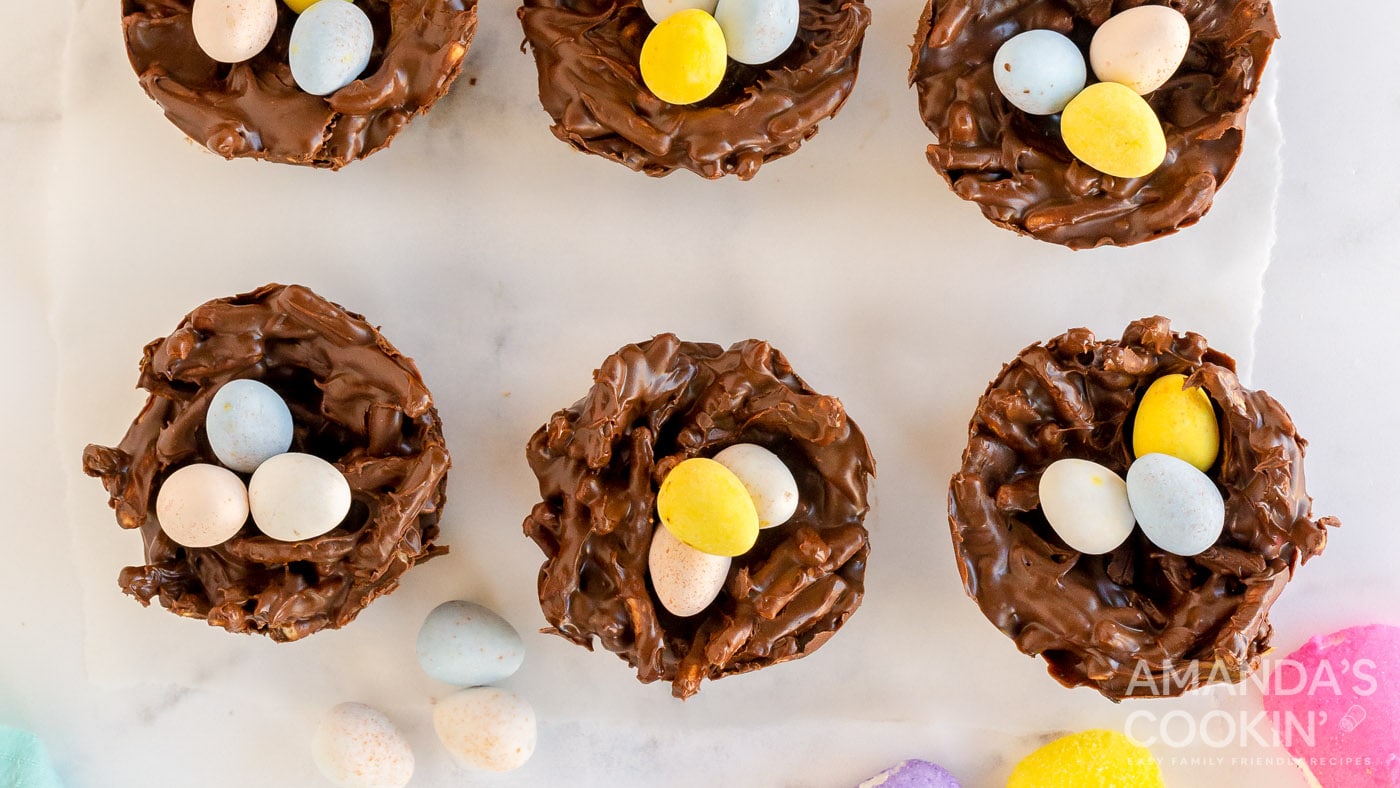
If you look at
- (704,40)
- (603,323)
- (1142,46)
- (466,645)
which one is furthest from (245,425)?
(1142,46)

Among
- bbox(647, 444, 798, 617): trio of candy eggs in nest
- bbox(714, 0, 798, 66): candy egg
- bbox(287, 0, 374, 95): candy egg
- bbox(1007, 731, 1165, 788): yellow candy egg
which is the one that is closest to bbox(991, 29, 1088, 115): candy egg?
bbox(714, 0, 798, 66): candy egg

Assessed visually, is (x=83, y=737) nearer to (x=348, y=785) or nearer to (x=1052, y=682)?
(x=348, y=785)

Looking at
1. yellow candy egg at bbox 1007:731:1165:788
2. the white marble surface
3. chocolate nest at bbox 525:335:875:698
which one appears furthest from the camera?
the white marble surface

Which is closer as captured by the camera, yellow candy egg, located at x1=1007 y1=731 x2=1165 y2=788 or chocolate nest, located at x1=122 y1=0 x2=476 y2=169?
chocolate nest, located at x1=122 y1=0 x2=476 y2=169

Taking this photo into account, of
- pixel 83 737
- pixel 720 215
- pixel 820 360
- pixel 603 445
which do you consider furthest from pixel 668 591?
pixel 83 737

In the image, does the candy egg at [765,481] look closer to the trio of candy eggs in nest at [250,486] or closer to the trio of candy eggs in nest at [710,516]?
the trio of candy eggs in nest at [710,516]

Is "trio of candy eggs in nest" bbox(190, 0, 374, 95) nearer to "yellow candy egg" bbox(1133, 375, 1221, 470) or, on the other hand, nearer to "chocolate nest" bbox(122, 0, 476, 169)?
"chocolate nest" bbox(122, 0, 476, 169)
